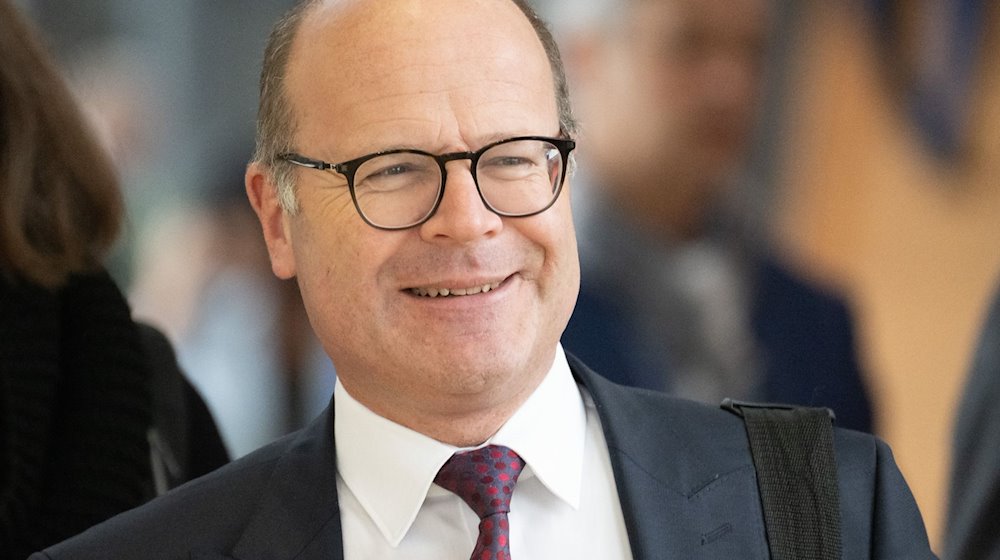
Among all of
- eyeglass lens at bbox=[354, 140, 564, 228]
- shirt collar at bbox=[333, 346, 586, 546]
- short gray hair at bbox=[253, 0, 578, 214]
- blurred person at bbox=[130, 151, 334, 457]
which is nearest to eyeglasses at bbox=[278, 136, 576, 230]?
eyeglass lens at bbox=[354, 140, 564, 228]

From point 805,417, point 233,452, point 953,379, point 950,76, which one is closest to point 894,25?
point 950,76

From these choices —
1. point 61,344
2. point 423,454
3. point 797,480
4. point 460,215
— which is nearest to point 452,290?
point 460,215

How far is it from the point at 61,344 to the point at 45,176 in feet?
Answer: 1.18

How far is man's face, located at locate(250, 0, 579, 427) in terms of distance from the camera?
177 cm

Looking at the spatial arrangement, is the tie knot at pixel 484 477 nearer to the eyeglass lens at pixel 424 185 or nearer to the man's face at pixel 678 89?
the eyeglass lens at pixel 424 185

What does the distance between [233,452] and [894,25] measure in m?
1.90

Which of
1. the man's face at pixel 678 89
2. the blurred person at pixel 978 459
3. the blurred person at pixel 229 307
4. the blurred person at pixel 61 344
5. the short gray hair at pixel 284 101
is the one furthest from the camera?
the blurred person at pixel 229 307

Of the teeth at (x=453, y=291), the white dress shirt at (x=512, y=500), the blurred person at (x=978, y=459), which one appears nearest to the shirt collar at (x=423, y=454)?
the white dress shirt at (x=512, y=500)

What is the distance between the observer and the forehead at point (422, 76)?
1.79 metres

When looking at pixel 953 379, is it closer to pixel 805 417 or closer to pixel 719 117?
pixel 719 117

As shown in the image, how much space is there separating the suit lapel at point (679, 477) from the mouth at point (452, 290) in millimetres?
301

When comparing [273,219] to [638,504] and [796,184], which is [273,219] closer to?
[638,504]

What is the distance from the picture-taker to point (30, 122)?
8.73ft

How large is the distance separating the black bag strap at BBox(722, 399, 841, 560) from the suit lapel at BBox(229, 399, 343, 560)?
632 millimetres
